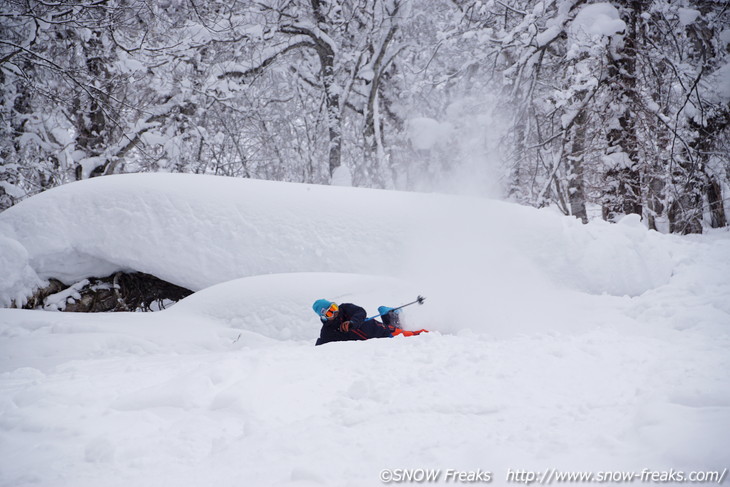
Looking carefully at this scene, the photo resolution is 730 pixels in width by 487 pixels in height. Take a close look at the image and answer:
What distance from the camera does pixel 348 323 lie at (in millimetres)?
4410

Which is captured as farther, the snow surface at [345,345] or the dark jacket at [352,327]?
the dark jacket at [352,327]

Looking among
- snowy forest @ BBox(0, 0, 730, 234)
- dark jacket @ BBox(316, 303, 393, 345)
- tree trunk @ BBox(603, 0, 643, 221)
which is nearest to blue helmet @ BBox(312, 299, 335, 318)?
dark jacket @ BBox(316, 303, 393, 345)

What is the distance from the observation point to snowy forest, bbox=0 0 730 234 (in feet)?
23.4

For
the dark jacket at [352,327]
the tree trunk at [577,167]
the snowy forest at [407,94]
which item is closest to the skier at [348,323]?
the dark jacket at [352,327]

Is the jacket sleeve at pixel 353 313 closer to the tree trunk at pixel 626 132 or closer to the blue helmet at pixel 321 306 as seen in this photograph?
the blue helmet at pixel 321 306

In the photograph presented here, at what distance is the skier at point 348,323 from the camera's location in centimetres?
443

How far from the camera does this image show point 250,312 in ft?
15.7

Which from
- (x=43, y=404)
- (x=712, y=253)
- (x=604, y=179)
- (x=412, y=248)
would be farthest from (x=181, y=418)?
(x=604, y=179)

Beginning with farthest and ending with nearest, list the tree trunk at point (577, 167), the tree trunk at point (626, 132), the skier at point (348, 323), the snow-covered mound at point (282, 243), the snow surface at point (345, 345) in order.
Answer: the tree trunk at point (577, 167)
the tree trunk at point (626, 132)
the snow-covered mound at point (282, 243)
the skier at point (348, 323)
the snow surface at point (345, 345)

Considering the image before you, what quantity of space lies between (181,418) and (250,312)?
266cm

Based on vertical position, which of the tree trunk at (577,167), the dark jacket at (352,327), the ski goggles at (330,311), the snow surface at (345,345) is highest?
the tree trunk at (577,167)

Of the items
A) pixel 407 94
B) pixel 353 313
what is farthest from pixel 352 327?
pixel 407 94

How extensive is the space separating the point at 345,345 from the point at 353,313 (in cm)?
110

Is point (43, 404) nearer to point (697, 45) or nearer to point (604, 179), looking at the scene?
point (604, 179)
